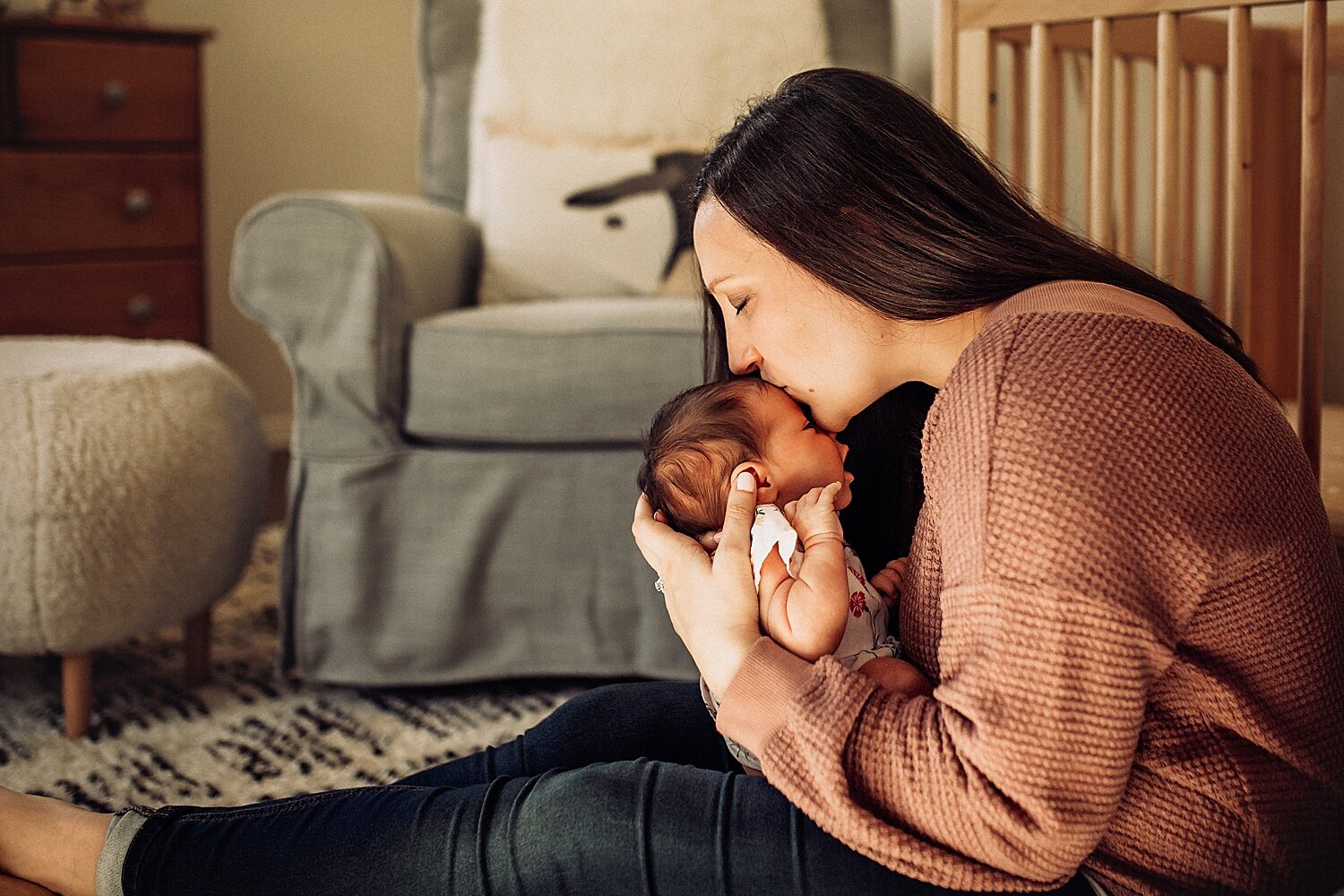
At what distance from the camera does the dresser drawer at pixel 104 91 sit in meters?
2.46

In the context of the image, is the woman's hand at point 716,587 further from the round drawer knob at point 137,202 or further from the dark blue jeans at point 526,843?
the round drawer knob at point 137,202

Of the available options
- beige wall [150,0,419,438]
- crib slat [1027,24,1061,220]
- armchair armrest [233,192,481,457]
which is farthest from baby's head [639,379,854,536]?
beige wall [150,0,419,438]

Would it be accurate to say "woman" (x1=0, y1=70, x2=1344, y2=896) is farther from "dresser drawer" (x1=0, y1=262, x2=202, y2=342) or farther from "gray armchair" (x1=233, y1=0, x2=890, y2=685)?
"dresser drawer" (x1=0, y1=262, x2=202, y2=342)

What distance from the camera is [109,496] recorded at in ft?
5.11

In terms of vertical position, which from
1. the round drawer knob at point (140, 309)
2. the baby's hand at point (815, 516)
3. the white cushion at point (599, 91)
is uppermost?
the white cushion at point (599, 91)

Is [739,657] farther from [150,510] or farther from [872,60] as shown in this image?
[872,60]

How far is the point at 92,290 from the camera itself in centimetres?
257

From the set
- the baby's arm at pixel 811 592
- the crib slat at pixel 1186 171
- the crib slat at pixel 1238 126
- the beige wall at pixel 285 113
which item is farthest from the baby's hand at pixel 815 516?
the beige wall at pixel 285 113

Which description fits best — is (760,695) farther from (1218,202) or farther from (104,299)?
(104,299)

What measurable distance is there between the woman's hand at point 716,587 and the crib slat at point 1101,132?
0.54m

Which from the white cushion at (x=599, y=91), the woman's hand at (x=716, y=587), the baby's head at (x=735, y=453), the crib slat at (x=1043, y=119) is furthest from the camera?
the white cushion at (x=599, y=91)

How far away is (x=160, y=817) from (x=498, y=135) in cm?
163

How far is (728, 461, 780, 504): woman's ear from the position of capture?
100 cm

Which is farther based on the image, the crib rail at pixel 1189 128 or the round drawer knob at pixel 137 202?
the round drawer knob at pixel 137 202
